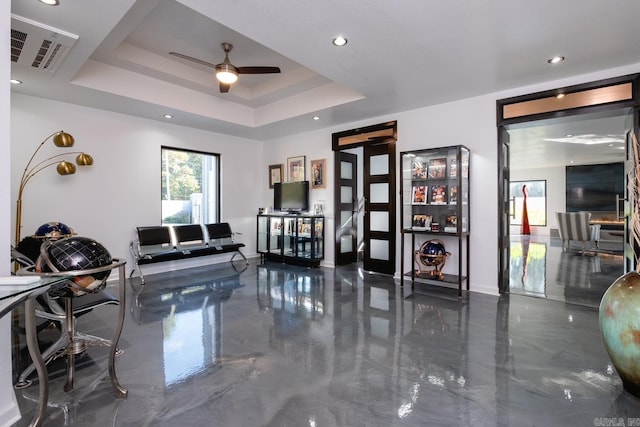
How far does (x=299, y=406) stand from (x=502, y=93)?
473 centimetres

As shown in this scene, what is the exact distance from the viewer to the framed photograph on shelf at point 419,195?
204 inches

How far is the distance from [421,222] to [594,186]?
33.8 feet

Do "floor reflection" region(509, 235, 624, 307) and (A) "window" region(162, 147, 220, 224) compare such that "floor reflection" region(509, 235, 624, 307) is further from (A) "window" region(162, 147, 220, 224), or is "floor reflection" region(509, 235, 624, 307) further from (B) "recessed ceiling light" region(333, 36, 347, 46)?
(A) "window" region(162, 147, 220, 224)

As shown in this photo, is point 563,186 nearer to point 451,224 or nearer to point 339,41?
point 451,224

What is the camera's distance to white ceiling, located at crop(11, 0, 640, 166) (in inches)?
107

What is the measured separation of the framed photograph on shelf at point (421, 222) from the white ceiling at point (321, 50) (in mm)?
1818

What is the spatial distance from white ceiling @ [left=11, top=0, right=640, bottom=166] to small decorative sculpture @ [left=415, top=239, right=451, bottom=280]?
2259mm

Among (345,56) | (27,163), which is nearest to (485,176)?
(345,56)

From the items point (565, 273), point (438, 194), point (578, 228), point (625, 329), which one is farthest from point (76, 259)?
point (578, 228)

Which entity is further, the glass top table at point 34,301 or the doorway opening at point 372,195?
the doorway opening at point 372,195

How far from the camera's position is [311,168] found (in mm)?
6945

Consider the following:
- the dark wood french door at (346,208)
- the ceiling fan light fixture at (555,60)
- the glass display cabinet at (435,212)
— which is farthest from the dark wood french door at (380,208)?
the ceiling fan light fixture at (555,60)

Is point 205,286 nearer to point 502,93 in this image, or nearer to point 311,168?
point 311,168

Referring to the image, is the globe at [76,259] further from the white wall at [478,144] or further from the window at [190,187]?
the white wall at [478,144]
